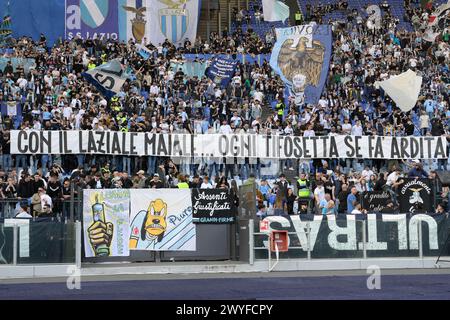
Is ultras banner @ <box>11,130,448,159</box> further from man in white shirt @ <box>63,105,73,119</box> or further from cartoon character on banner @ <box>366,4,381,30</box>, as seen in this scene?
cartoon character on banner @ <box>366,4,381,30</box>

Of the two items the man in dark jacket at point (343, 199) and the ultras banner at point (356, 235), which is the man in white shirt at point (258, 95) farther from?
the ultras banner at point (356, 235)

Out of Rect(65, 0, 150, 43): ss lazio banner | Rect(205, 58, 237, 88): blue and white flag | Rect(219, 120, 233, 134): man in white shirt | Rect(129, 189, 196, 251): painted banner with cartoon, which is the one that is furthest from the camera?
Rect(65, 0, 150, 43): ss lazio banner

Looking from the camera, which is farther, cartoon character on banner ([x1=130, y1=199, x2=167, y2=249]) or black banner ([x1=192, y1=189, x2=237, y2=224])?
black banner ([x1=192, y1=189, x2=237, y2=224])

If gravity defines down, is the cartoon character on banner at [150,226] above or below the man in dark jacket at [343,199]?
below

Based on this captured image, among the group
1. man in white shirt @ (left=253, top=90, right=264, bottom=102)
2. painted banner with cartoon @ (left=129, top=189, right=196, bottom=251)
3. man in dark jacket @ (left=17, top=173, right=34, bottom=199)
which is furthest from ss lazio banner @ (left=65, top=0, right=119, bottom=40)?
painted banner with cartoon @ (left=129, top=189, right=196, bottom=251)

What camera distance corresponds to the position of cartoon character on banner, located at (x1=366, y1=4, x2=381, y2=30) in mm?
49116

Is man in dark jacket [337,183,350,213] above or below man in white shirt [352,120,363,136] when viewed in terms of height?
below

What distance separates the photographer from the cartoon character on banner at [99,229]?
2403 centimetres

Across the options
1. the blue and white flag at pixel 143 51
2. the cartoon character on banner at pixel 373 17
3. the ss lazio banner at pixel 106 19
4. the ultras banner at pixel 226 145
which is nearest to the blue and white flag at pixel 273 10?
the cartoon character on banner at pixel 373 17

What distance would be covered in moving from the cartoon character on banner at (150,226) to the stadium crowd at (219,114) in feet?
7.54

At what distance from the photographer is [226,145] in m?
33.7

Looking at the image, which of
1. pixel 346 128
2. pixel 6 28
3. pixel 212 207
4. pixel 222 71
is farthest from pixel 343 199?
pixel 6 28

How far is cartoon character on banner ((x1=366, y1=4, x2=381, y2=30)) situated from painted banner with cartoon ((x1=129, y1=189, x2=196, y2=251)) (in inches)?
1053

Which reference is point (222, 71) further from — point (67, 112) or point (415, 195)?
point (415, 195)
